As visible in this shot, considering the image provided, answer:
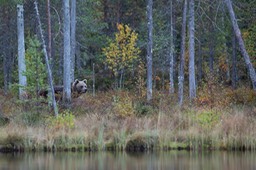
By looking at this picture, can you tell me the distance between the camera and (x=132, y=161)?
48.2 feet

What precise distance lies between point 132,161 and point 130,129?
10.7ft

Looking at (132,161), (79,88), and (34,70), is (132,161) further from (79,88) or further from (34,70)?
(79,88)

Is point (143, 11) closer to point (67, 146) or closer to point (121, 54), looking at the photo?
point (121, 54)

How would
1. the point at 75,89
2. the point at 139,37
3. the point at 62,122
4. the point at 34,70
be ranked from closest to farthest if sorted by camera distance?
the point at 62,122, the point at 34,70, the point at 75,89, the point at 139,37

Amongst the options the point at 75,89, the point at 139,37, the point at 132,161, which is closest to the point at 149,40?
the point at 75,89

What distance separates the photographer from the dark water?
13609mm

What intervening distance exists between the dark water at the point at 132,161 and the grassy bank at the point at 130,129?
68 cm

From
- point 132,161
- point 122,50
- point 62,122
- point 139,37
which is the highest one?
point 139,37

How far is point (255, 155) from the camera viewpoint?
15250mm

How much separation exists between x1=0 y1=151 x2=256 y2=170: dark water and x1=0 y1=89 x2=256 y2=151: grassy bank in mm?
675

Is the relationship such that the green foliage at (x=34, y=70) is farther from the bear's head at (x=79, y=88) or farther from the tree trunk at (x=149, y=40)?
the tree trunk at (x=149, y=40)

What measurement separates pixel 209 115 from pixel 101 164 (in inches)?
220

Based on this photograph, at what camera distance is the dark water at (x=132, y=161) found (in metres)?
13.6

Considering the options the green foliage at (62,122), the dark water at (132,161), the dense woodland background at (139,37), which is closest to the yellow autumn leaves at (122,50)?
the dense woodland background at (139,37)
